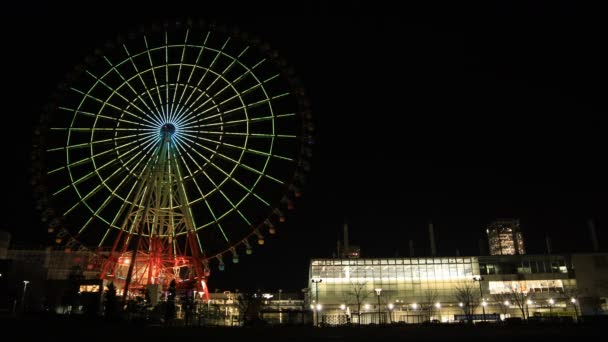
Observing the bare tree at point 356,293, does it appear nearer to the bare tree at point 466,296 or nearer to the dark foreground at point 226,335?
the bare tree at point 466,296

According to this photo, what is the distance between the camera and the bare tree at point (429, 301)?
66312 mm

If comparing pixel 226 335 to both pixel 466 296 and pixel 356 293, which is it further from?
pixel 466 296

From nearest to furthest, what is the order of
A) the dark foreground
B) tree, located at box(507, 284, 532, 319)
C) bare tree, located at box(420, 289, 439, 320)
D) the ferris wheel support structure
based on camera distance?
the dark foreground → the ferris wheel support structure → tree, located at box(507, 284, 532, 319) → bare tree, located at box(420, 289, 439, 320)

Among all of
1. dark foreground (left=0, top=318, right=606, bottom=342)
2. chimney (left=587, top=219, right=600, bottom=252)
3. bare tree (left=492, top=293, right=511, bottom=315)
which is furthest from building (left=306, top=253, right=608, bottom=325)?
dark foreground (left=0, top=318, right=606, bottom=342)

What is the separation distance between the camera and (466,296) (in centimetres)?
6538

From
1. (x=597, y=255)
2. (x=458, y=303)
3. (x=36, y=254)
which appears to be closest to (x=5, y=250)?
(x=36, y=254)

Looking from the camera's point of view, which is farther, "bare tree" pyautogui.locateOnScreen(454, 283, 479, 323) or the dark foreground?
"bare tree" pyautogui.locateOnScreen(454, 283, 479, 323)

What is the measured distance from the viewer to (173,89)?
40.6 meters

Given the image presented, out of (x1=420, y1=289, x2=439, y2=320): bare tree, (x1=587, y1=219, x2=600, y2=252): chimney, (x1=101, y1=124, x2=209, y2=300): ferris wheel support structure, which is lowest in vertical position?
(x1=420, y1=289, x2=439, y2=320): bare tree

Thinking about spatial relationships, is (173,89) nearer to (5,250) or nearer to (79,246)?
(79,246)

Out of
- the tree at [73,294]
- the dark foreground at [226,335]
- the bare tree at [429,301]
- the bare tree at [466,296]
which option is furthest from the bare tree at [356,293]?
the dark foreground at [226,335]

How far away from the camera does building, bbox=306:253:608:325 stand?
65.9 meters

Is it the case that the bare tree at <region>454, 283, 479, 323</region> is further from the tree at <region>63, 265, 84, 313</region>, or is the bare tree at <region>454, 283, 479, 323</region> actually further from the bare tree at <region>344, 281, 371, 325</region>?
the tree at <region>63, 265, 84, 313</region>

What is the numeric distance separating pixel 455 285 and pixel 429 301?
4568mm
